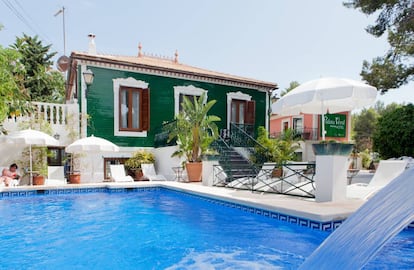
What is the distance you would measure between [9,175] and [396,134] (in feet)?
54.3

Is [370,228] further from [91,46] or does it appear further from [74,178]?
[91,46]

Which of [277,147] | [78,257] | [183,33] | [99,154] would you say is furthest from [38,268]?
[183,33]

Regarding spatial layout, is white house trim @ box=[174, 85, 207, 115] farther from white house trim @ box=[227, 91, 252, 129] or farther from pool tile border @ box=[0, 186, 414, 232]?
pool tile border @ box=[0, 186, 414, 232]

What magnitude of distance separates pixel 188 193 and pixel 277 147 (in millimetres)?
6081

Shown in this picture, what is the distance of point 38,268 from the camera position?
3.79 meters

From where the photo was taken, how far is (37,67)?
27625 mm

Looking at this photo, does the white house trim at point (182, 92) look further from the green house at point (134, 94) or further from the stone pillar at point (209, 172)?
the stone pillar at point (209, 172)

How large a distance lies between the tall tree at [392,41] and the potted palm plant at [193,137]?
31.0ft

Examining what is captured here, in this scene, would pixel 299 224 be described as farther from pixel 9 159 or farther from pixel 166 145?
pixel 9 159

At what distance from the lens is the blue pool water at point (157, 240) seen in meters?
3.97

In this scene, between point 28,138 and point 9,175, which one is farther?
point 9,175

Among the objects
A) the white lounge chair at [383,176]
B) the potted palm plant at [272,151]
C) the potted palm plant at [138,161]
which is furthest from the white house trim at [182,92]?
the white lounge chair at [383,176]

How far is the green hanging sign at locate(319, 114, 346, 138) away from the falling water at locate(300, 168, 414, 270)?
2151 centimetres

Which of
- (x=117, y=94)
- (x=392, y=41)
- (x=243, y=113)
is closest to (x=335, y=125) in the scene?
(x=392, y=41)
